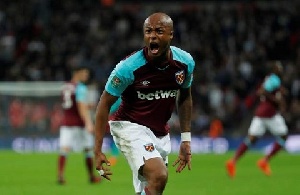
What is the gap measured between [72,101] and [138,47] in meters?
13.8

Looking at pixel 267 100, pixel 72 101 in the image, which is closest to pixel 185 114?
pixel 72 101

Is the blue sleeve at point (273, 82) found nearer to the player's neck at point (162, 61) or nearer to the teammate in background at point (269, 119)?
the teammate in background at point (269, 119)

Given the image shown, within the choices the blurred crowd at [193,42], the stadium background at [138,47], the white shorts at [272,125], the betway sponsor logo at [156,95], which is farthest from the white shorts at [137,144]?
Answer: the blurred crowd at [193,42]

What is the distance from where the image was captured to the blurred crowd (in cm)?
2594

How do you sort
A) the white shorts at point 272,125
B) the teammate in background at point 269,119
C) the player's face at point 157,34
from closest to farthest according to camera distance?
the player's face at point 157,34
the teammate in background at point 269,119
the white shorts at point 272,125

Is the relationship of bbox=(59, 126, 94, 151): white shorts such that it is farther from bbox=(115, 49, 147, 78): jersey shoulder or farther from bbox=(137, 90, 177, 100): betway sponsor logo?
bbox=(115, 49, 147, 78): jersey shoulder

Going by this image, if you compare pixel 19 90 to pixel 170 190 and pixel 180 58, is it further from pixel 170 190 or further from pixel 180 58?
pixel 180 58

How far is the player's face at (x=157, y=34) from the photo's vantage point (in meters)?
7.20

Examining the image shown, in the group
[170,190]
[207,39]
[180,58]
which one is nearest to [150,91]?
[180,58]

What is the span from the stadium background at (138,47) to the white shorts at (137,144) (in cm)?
1716

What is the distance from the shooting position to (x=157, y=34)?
720 cm

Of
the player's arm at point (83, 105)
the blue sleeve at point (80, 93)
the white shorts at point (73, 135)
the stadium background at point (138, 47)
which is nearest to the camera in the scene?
the player's arm at point (83, 105)

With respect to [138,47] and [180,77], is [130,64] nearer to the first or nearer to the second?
[180,77]

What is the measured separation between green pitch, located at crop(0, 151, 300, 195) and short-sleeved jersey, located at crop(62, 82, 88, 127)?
113cm
